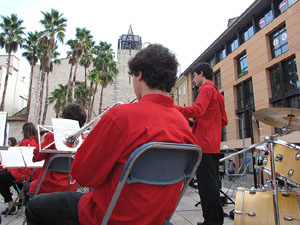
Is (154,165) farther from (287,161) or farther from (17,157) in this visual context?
(17,157)

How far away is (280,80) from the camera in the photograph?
18594mm

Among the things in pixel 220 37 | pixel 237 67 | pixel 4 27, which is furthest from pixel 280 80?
pixel 4 27

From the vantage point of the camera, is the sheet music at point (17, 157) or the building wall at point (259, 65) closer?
the sheet music at point (17, 157)

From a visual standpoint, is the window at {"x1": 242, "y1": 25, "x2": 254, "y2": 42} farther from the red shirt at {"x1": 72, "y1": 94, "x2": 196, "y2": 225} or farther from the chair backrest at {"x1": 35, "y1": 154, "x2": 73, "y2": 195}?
the red shirt at {"x1": 72, "y1": 94, "x2": 196, "y2": 225}

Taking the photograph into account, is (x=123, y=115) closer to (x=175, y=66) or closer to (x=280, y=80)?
(x=175, y=66)

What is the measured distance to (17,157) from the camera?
3754mm

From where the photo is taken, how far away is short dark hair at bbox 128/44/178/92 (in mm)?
1433

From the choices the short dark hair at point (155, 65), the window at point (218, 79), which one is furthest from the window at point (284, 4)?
the short dark hair at point (155, 65)

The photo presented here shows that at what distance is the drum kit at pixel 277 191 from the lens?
2.42 m

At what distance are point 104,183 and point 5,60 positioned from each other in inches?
1670

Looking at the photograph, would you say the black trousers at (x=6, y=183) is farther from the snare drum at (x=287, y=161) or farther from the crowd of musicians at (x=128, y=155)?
the snare drum at (x=287, y=161)

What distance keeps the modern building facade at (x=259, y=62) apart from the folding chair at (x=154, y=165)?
14.5 metres

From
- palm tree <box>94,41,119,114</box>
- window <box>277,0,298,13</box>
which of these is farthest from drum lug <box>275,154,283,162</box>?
palm tree <box>94,41,119,114</box>

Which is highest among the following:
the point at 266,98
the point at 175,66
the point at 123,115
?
→ the point at 266,98
